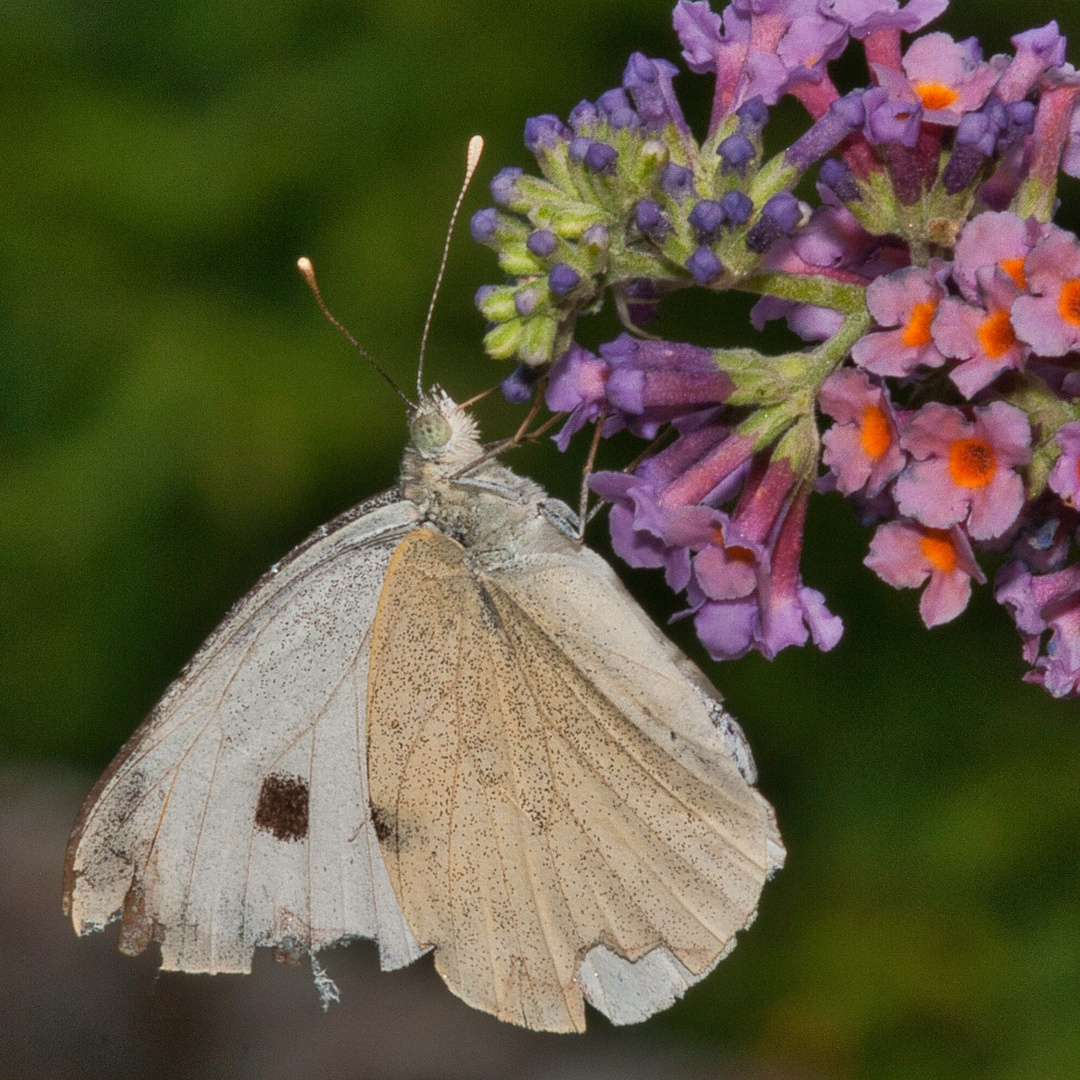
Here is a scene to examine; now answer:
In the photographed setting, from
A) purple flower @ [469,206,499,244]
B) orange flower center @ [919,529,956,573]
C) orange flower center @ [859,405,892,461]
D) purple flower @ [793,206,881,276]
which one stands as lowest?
orange flower center @ [919,529,956,573]

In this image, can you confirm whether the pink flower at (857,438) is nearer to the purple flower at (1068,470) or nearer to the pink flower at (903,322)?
the pink flower at (903,322)

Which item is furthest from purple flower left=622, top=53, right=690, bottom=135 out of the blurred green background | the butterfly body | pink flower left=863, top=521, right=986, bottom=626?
the blurred green background

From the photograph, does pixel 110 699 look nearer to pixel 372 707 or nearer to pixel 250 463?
pixel 250 463

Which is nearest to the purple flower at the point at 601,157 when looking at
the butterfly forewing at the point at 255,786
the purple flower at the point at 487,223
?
the purple flower at the point at 487,223

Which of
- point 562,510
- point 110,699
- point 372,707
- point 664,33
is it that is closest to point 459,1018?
point 110,699

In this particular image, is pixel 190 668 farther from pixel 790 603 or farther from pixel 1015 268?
pixel 1015 268

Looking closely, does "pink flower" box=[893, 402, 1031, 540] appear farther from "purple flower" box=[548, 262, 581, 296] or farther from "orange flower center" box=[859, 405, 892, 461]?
"purple flower" box=[548, 262, 581, 296]
